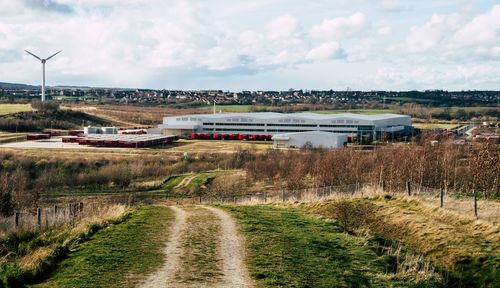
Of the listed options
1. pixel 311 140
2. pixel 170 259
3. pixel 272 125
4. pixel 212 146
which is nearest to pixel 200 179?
pixel 311 140

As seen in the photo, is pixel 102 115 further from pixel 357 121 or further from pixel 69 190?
pixel 69 190

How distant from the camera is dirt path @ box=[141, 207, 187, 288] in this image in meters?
13.5

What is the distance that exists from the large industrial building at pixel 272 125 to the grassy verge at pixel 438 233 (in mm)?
89389

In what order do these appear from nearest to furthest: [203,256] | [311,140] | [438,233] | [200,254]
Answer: [203,256] < [200,254] < [438,233] < [311,140]

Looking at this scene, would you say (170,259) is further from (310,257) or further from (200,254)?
(310,257)

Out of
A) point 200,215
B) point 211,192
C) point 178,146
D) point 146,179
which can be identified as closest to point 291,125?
point 178,146

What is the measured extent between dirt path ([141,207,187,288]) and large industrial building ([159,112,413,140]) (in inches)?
3808

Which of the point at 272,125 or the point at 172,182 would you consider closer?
the point at 172,182

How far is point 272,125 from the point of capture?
124000 mm

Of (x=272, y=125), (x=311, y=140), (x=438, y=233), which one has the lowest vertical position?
(x=311, y=140)

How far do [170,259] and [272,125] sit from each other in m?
109

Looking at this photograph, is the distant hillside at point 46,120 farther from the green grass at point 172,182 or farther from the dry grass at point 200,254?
the dry grass at point 200,254

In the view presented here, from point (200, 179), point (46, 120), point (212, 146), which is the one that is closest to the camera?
point (200, 179)

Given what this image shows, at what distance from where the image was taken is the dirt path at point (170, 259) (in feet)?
44.2
